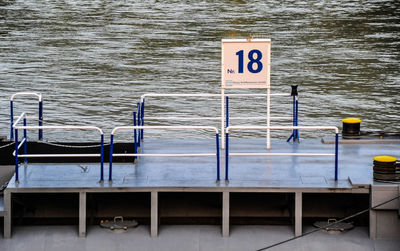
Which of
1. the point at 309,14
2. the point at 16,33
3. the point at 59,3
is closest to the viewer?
the point at 16,33

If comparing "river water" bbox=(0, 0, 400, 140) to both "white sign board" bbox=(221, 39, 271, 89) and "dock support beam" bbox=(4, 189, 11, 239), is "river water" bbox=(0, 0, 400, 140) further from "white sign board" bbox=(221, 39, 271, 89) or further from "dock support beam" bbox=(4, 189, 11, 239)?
"dock support beam" bbox=(4, 189, 11, 239)

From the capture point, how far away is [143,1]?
53.3 meters

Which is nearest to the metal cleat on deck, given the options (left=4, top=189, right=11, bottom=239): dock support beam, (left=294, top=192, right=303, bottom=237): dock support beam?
(left=4, top=189, right=11, bottom=239): dock support beam

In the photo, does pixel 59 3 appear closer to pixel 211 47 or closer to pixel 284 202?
pixel 211 47

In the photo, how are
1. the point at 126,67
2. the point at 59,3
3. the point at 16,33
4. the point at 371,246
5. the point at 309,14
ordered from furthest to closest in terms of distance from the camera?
the point at 59,3 → the point at 309,14 → the point at 16,33 → the point at 126,67 → the point at 371,246

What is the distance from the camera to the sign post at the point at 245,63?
13.0m

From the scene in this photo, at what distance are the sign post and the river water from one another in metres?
11.5

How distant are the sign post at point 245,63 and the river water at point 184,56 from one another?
11495mm

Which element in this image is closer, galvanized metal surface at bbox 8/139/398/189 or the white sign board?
galvanized metal surface at bbox 8/139/398/189

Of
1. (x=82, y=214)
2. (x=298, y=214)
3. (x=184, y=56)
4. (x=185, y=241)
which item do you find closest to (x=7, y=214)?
(x=82, y=214)

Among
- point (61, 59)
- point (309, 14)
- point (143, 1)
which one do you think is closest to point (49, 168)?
point (61, 59)

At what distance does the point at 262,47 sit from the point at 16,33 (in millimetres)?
31865

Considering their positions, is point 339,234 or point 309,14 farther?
point 309,14

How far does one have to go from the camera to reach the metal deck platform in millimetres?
10945
